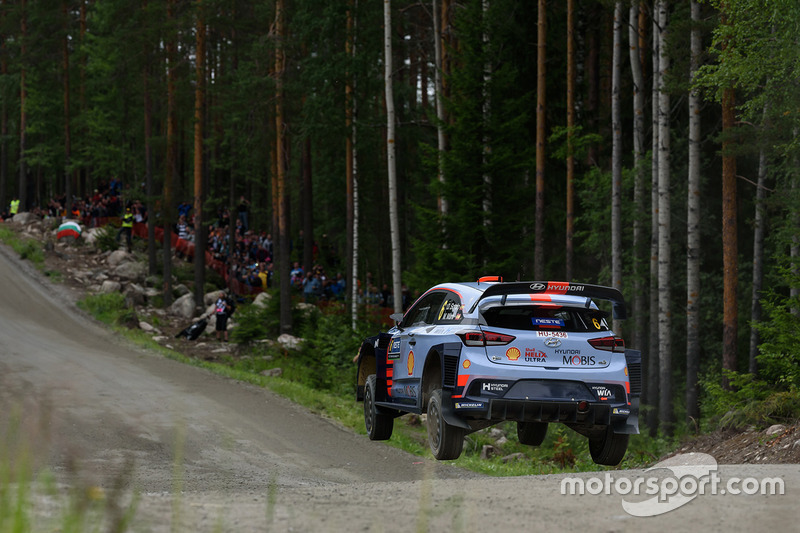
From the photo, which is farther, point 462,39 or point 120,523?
point 462,39

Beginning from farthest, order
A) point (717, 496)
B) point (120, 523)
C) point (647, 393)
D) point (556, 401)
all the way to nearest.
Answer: point (647, 393) → point (556, 401) → point (717, 496) → point (120, 523)

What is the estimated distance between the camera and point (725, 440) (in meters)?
14.7

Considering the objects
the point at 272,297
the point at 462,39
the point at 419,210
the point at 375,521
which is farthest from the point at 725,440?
the point at 272,297

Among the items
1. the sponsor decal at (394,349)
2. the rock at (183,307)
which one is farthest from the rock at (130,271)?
the sponsor decal at (394,349)

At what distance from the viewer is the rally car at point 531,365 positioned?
26.3 feet

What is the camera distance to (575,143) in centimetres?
2525

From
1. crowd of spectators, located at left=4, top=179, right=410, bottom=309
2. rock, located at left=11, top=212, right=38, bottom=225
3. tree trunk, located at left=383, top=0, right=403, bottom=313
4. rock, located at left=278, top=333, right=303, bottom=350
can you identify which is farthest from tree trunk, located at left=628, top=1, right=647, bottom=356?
rock, located at left=11, top=212, right=38, bottom=225

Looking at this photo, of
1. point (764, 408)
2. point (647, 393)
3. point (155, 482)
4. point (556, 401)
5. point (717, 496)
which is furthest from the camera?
point (647, 393)

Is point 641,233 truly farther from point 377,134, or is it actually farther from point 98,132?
point 98,132

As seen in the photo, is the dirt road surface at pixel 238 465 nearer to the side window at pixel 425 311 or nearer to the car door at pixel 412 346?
the car door at pixel 412 346

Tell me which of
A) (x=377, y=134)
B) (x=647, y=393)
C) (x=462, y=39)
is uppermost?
(x=462, y=39)

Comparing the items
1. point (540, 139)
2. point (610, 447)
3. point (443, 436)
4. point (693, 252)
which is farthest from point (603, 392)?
point (540, 139)

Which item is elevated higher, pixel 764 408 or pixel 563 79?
pixel 563 79

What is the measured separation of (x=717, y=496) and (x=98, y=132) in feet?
173
